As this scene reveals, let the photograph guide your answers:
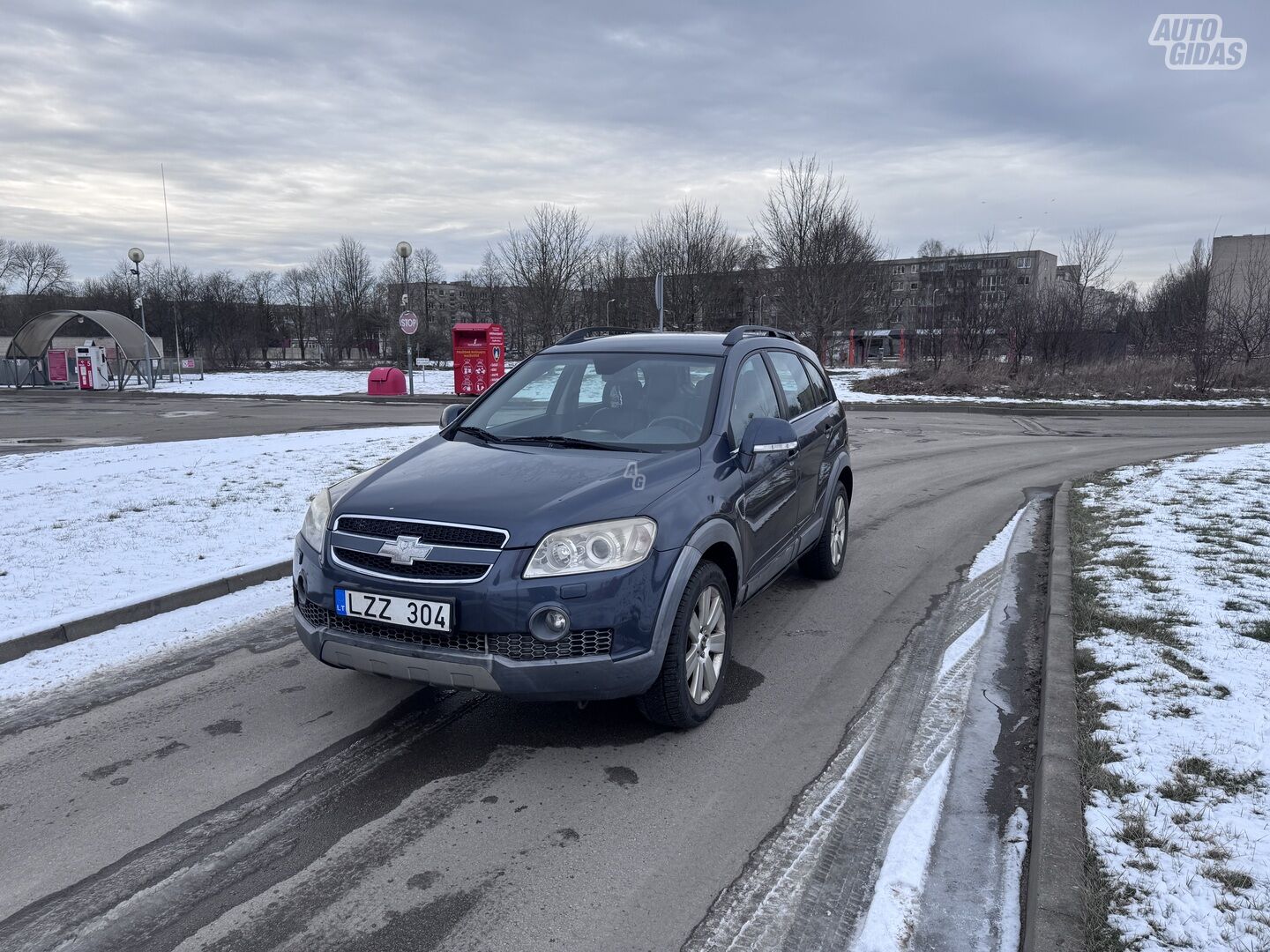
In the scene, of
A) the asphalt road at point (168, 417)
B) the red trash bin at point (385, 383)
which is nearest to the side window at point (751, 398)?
the asphalt road at point (168, 417)

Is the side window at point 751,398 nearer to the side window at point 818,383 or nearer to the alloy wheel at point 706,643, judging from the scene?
A: the alloy wheel at point 706,643

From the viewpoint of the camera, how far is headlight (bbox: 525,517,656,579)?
341 centimetres

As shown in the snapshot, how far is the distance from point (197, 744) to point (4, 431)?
53.6 ft

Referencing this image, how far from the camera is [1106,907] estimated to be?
2514mm

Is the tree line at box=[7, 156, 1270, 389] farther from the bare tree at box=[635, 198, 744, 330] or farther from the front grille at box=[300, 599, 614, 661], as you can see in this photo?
the front grille at box=[300, 599, 614, 661]

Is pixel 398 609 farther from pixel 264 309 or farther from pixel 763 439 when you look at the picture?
pixel 264 309

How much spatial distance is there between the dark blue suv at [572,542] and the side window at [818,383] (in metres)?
1.53

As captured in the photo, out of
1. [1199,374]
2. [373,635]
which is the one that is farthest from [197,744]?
[1199,374]

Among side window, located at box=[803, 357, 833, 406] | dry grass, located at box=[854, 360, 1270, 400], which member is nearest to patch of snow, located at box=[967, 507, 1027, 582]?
side window, located at box=[803, 357, 833, 406]

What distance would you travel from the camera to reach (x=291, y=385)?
34.4m

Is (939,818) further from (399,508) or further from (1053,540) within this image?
(1053,540)

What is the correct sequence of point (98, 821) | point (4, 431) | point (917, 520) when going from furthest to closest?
point (4, 431), point (917, 520), point (98, 821)

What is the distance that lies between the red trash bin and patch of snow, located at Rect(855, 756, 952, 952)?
88.2 ft

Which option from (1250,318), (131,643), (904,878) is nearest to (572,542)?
(904,878)
